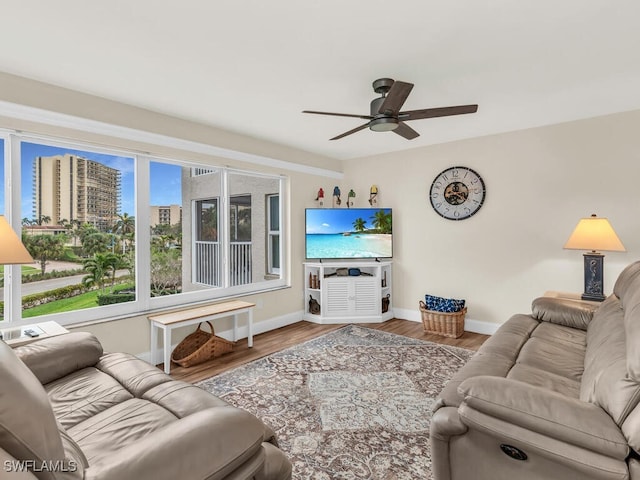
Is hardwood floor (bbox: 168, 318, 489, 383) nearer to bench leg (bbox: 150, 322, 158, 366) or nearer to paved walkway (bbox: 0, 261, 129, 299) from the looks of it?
bench leg (bbox: 150, 322, 158, 366)

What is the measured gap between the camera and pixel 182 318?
321 cm

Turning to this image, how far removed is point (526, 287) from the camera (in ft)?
13.0

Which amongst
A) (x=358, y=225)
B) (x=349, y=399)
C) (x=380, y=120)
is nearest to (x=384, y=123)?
(x=380, y=120)

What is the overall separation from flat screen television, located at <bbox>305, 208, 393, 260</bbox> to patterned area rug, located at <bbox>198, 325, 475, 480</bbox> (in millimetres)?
1330

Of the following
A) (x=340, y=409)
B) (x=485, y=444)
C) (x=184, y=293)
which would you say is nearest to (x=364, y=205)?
(x=184, y=293)

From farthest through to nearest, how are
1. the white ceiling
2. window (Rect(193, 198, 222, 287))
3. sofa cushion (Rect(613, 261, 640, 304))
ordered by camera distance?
window (Rect(193, 198, 222, 287))
sofa cushion (Rect(613, 261, 640, 304))
the white ceiling

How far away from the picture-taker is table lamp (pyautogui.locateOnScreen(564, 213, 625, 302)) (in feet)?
9.91

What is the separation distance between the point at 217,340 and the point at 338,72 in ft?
8.84

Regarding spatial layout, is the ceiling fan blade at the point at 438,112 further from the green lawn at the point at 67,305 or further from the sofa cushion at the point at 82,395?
the green lawn at the point at 67,305

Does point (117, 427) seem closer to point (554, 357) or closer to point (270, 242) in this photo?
point (554, 357)

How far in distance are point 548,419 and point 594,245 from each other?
8.27 feet

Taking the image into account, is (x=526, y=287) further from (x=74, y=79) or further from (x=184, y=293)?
(x=74, y=79)

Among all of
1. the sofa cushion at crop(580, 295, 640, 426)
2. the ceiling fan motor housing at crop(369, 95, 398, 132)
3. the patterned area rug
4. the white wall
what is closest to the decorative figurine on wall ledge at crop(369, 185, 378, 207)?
the white wall

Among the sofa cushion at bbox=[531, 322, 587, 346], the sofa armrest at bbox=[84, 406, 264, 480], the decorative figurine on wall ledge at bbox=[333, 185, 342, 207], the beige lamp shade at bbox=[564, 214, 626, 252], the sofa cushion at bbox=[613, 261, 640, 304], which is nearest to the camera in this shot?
the sofa armrest at bbox=[84, 406, 264, 480]
